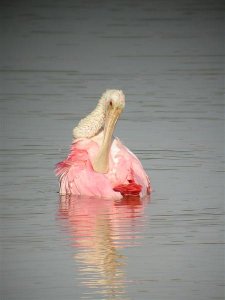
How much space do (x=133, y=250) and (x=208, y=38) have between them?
452 inches

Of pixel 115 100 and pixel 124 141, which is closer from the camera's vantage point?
pixel 115 100

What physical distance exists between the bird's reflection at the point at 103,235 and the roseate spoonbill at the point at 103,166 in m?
0.09

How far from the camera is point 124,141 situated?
587 inches

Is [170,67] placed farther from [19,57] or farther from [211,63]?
[19,57]

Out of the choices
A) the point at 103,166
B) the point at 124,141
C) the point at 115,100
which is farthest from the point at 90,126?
the point at 124,141

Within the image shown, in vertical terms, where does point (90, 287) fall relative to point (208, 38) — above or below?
below

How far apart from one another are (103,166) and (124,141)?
2128mm

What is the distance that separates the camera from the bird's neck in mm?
13133

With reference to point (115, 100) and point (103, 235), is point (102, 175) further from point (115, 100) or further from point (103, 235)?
point (103, 235)

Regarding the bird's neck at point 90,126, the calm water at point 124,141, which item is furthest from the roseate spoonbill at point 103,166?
the calm water at point 124,141

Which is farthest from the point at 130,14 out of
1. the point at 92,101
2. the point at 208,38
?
the point at 92,101

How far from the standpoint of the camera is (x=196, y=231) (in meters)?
11.4

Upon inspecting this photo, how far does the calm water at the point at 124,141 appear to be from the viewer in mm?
10242

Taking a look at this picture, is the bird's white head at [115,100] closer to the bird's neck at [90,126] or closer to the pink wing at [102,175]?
the bird's neck at [90,126]
